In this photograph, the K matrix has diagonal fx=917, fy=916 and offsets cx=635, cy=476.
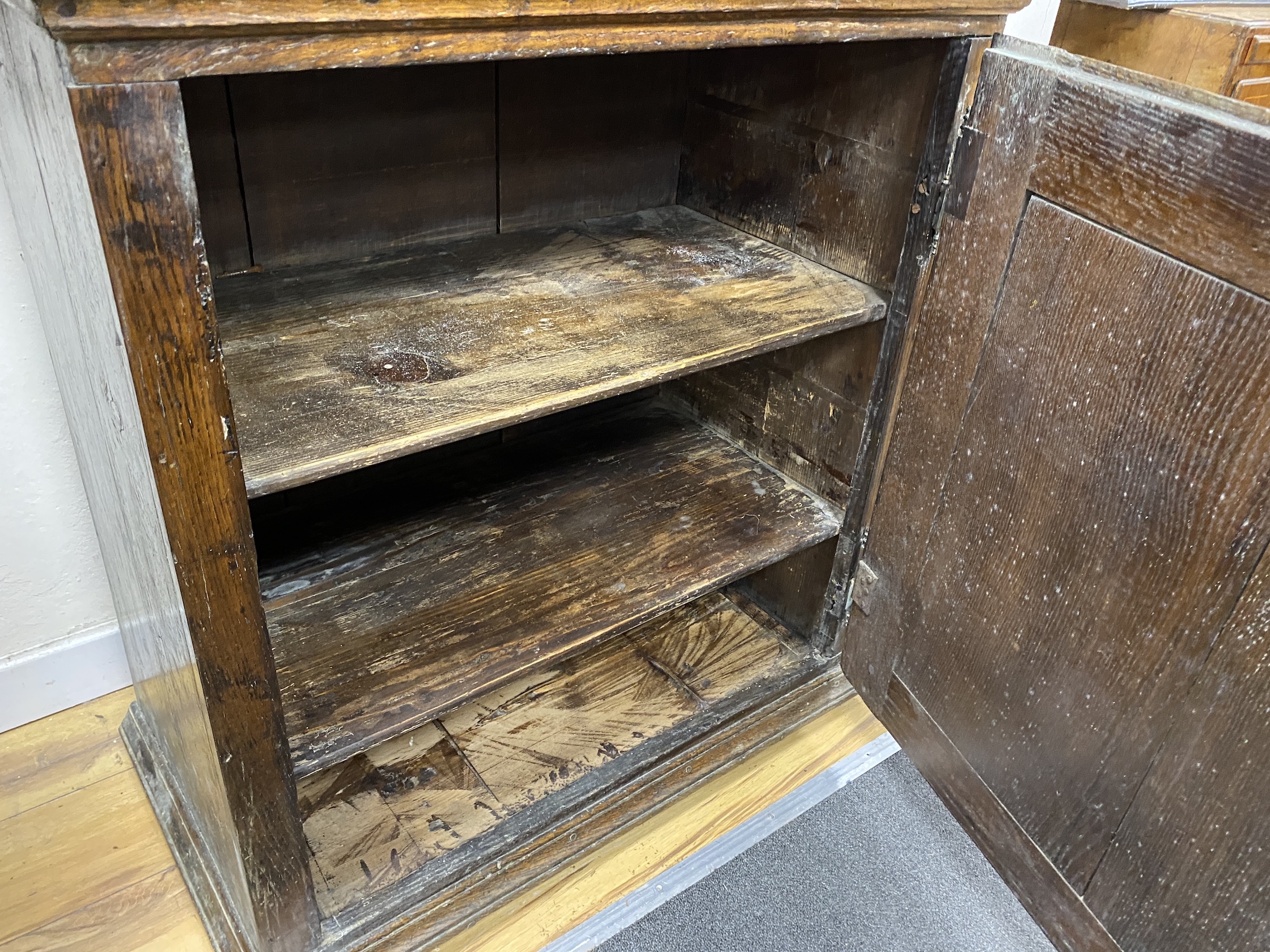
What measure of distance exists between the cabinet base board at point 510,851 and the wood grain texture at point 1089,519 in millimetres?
323

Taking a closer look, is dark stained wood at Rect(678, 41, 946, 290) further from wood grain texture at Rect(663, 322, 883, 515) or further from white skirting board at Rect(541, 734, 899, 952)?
white skirting board at Rect(541, 734, 899, 952)

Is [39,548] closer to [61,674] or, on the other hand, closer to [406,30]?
[61,674]

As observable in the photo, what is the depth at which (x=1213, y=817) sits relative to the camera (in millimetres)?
732

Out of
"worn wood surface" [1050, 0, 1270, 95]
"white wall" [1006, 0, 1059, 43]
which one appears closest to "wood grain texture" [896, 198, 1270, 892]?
"worn wood surface" [1050, 0, 1270, 95]

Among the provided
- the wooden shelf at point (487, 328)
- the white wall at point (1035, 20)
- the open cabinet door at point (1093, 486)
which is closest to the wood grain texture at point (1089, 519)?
the open cabinet door at point (1093, 486)

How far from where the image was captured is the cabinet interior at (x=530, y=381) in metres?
0.87

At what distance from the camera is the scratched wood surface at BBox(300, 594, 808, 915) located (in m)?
1.06

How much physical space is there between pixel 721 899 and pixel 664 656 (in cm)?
36

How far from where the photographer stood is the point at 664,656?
1.37 metres

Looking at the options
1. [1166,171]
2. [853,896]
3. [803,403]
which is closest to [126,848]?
[853,896]

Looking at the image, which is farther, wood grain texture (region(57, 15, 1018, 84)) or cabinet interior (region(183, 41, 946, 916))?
cabinet interior (region(183, 41, 946, 916))

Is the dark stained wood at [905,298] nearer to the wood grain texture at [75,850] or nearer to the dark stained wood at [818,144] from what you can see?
the dark stained wood at [818,144]

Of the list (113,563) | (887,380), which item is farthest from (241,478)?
(887,380)

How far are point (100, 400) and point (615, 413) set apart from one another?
31.3 inches
